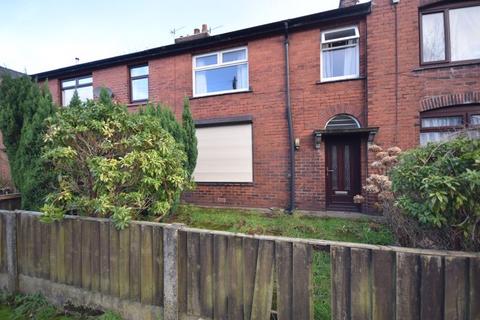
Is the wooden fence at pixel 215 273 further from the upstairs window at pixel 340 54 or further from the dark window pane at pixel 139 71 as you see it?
the dark window pane at pixel 139 71

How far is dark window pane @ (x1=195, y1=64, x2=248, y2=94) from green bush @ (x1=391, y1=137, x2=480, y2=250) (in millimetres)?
6729

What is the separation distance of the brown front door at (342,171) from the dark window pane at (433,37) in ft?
8.94

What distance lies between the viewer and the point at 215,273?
272 cm

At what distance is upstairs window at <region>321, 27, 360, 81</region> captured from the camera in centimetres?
741

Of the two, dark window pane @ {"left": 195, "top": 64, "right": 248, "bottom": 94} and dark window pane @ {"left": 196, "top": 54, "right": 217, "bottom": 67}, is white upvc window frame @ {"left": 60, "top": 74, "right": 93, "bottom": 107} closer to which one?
dark window pane @ {"left": 196, "top": 54, "right": 217, "bottom": 67}

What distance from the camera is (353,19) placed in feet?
23.9

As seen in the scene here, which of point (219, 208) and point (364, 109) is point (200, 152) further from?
point (364, 109)

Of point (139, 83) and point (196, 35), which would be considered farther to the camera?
point (139, 83)

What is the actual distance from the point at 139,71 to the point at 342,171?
8153 millimetres

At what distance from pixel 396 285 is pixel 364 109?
5997mm

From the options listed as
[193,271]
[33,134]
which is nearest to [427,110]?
[193,271]

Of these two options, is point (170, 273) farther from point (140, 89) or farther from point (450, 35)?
point (140, 89)

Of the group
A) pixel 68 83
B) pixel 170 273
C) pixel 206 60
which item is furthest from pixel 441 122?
pixel 68 83

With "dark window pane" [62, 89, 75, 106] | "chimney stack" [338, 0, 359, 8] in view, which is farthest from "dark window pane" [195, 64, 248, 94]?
"dark window pane" [62, 89, 75, 106]
